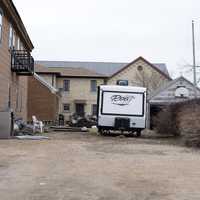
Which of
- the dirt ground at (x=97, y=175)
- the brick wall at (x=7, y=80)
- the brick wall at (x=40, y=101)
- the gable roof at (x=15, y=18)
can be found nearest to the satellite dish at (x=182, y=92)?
the brick wall at (x=7, y=80)

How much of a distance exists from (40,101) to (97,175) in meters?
37.5

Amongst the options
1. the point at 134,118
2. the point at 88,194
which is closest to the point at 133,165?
the point at 88,194

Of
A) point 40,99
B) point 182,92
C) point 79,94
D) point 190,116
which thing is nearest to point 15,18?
point 190,116

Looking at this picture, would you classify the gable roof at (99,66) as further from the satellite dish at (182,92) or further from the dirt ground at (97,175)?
the dirt ground at (97,175)

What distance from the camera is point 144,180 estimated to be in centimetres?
992

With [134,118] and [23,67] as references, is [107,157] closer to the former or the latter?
[134,118]

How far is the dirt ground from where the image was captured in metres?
8.30

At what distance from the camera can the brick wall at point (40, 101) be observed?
47.2 m

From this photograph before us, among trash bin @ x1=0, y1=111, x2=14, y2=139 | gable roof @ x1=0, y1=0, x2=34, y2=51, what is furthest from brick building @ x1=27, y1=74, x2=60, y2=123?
trash bin @ x1=0, y1=111, x2=14, y2=139

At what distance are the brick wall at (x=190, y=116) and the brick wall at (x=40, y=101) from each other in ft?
79.0

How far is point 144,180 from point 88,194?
2.03 meters

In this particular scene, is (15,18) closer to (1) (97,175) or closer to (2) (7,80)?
(2) (7,80)

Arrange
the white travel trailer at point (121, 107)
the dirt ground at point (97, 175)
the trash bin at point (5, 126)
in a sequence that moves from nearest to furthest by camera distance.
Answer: the dirt ground at point (97, 175)
the trash bin at point (5, 126)
the white travel trailer at point (121, 107)

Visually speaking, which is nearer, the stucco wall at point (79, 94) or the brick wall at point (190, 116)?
the brick wall at point (190, 116)
